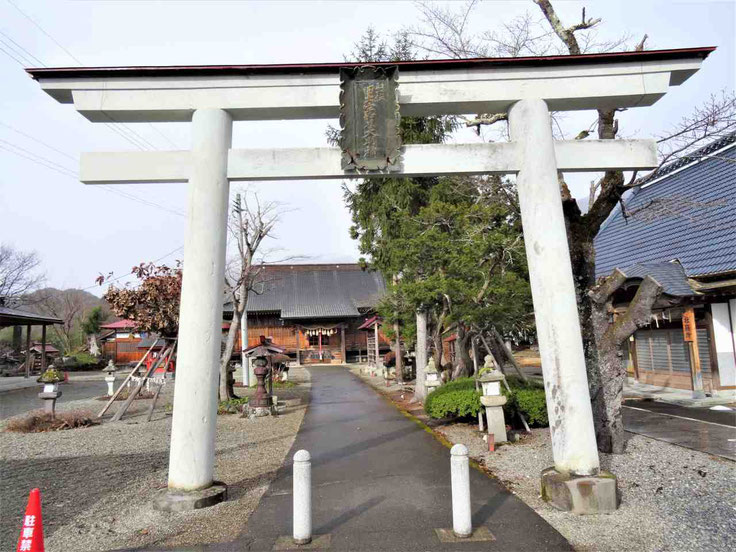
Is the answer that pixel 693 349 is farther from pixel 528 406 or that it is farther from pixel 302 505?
pixel 302 505

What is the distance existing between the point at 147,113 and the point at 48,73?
3.80 ft

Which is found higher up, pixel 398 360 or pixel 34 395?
pixel 398 360

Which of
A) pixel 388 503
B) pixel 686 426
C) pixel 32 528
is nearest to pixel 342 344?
pixel 686 426

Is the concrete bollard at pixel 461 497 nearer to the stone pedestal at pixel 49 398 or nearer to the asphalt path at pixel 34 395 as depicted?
the stone pedestal at pixel 49 398

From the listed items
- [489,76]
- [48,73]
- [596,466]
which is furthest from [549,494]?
[48,73]

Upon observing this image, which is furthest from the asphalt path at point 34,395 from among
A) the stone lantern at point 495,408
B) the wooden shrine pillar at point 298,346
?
the stone lantern at point 495,408

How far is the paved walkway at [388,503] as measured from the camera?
14.0 feet

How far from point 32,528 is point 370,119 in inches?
196

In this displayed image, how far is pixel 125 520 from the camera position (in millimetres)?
5020

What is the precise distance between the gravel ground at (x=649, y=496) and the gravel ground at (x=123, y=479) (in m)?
3.24

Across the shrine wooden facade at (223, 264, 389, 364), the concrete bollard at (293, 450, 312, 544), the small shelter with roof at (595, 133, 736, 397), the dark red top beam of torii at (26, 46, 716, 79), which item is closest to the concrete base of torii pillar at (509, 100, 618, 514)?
the dark red top beam of torii at (26, 46, 716, 79)

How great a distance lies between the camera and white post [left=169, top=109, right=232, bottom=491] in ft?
17.0

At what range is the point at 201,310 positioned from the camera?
5324mm

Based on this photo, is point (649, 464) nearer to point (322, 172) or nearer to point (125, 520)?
point (322, 172)
